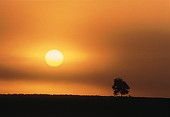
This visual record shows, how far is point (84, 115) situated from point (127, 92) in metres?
77.5

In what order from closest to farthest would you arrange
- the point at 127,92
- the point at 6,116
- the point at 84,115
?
the point at 6,116, the point at 84,115, the point at 127,92

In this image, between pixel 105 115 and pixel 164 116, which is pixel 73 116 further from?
pixel 164 116

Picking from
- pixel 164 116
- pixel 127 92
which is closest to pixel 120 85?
pixel 127 92

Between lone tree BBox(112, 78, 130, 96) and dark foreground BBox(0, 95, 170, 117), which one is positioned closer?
dark foreground BBox(0, 95, 170, 117)

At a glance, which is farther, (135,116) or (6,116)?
(135,116)

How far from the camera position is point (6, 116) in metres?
45.5

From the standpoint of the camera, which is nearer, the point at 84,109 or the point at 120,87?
the point at 84,109


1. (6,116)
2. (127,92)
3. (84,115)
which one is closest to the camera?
(6,116)

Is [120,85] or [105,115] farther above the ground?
[120,85]

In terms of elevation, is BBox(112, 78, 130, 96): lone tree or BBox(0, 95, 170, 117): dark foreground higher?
BBox(112, 78, 130, 96): lone tree

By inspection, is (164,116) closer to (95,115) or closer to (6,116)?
(95,115)

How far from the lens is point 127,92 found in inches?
4936

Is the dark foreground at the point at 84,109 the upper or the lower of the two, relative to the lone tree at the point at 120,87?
lower

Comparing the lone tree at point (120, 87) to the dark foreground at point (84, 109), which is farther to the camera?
the lone tree at point (120, 87)
